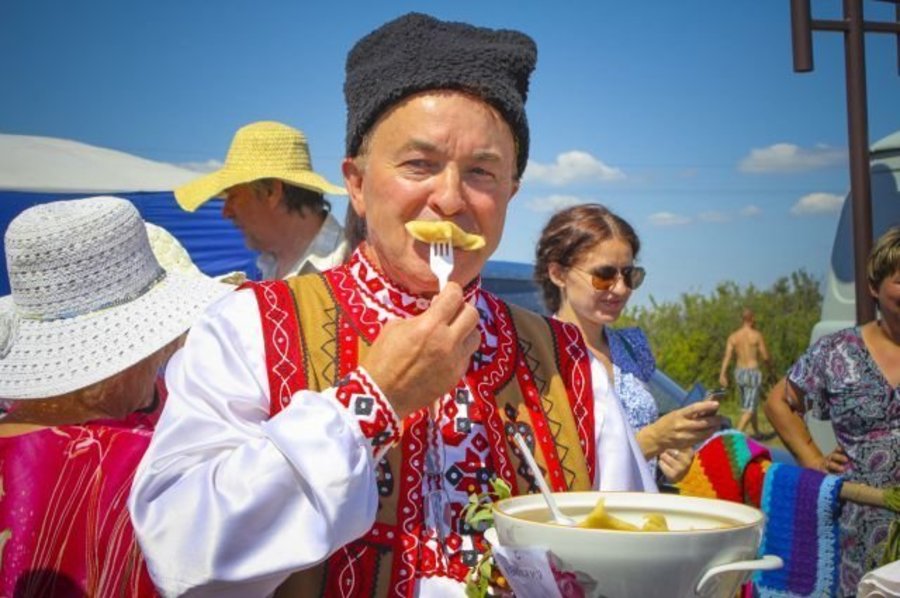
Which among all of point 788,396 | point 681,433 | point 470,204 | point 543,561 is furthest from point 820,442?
point 543,561

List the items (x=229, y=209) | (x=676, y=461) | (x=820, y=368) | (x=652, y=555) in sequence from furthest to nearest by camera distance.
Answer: (x=229, y=209) < (x=820, y=368) < (x=676, y=461) < (x=652, y=555)

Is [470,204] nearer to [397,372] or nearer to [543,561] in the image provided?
[397,372]

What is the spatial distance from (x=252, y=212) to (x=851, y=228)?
11.7ft

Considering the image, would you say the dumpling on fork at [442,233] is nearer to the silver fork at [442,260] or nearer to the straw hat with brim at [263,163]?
the silver fork at [442,260]

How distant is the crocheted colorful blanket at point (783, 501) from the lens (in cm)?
290

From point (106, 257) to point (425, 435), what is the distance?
88 cm

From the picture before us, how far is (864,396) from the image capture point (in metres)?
3.76

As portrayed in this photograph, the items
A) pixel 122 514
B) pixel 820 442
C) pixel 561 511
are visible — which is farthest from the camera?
pixel 820 442

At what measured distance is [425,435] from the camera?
5.45 ft

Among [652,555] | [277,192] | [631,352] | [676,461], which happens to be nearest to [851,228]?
[631,352]

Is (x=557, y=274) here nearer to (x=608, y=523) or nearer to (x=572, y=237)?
(x=572, y=237)

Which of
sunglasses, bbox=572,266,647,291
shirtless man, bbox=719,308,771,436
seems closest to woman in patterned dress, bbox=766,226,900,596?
sunglasses, bbox=572,266,647,291

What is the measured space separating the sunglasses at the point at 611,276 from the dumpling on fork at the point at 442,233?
2.20 m

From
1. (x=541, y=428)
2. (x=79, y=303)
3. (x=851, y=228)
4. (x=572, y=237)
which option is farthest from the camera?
(x=851, y=228)
